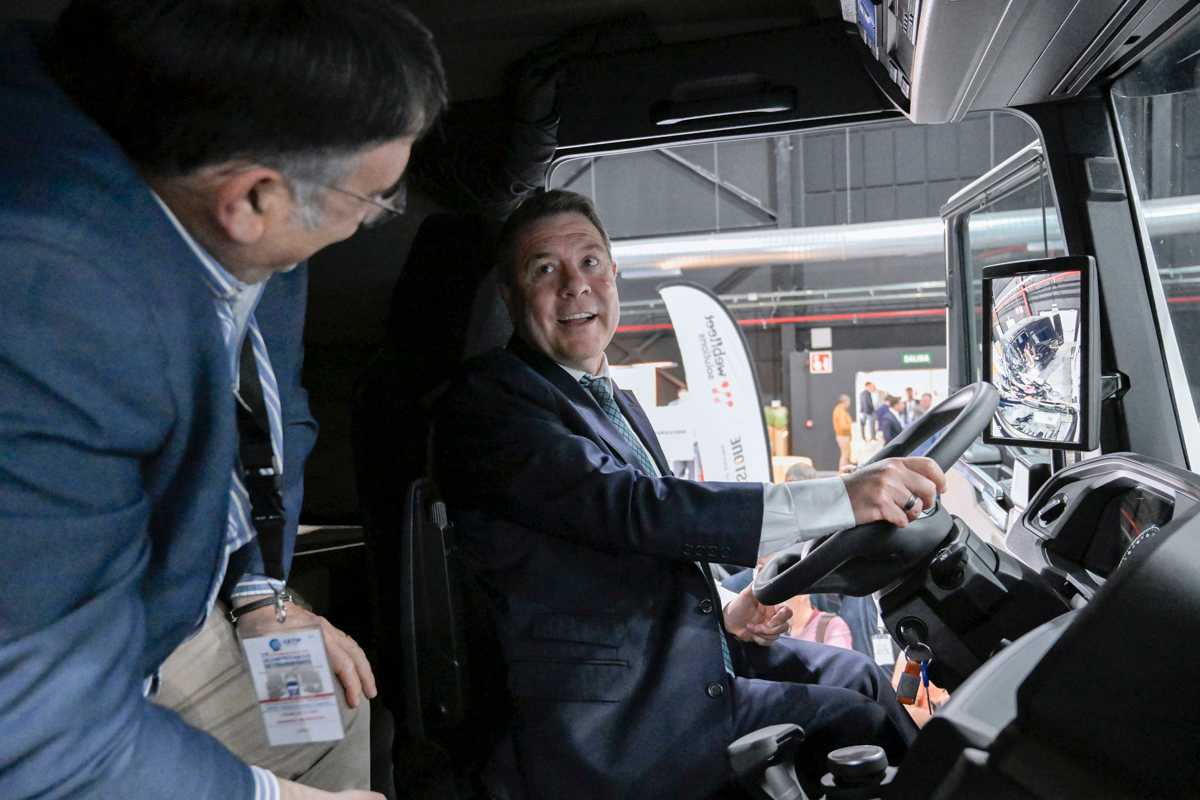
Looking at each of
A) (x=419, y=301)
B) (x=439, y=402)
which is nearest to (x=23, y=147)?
(x=439, y=402)

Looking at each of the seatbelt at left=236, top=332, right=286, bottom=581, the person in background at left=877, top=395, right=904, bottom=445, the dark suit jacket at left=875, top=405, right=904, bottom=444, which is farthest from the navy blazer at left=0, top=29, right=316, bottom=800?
the person in background at left=877, top=395, right=904, bottom=445

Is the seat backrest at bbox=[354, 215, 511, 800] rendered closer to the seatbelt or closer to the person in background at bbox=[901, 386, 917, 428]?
the seatbelt

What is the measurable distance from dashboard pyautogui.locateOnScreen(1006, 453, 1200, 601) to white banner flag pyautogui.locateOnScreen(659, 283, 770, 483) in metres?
4.43

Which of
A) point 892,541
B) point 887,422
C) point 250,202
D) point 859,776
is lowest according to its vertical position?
point 887,422

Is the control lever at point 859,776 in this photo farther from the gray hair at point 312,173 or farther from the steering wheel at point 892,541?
the gray hair at point 312,173

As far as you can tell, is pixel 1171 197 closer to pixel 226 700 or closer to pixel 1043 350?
pixel 1043 350

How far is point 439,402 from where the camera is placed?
63.0 inches

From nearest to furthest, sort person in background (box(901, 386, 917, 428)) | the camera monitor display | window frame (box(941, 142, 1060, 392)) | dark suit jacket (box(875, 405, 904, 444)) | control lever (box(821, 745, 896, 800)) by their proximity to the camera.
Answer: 1. control lever (box(821, 745, 896, 800))
2. the camera monitor display
3. window frame (box(941, 142, 1060, 392))
4. dark suit jacket (box(875, 405, 904, 444))
5. person in background (box(901, 386, 917, 428))

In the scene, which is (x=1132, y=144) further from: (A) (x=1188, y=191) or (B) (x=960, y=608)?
(B) (x=960, y=608)

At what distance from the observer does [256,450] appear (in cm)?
107

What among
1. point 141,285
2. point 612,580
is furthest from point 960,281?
point 141,285

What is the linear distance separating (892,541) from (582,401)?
0.55 m

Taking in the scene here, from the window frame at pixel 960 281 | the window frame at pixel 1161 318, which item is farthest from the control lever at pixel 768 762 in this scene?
the window frame at pixel 960 281

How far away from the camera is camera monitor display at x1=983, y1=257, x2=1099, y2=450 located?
147 cm
